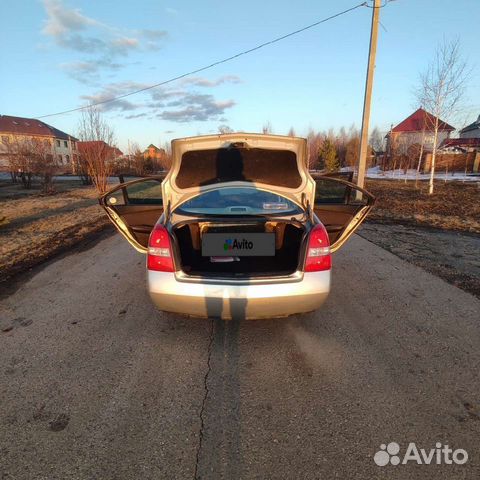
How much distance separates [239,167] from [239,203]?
0.49 meters

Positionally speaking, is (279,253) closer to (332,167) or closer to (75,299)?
(75,299)

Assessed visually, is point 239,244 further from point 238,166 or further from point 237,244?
point 238,166

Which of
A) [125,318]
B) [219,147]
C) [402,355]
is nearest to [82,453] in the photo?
[125,318]

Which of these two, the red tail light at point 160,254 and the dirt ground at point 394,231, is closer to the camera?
the red tail light at point 160,254

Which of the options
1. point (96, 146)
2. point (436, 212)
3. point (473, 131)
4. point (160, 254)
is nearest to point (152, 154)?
point (96, 146)

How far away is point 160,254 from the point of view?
2.60m

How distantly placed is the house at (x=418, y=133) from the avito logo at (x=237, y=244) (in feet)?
52.9

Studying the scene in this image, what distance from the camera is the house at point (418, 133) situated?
52.4 ft

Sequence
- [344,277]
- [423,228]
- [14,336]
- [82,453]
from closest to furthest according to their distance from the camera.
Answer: [82,453] < [14,336] < [344,277] < [423,228]

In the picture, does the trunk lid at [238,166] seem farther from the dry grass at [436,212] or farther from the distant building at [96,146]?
the distant building at [96,146]

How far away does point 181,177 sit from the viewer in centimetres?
331

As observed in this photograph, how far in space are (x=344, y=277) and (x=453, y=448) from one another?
2675mm

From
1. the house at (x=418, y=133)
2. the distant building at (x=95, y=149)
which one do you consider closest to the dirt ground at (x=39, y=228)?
the distant building at (x=95, y=149)

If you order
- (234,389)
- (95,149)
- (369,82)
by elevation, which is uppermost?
(369,82)
